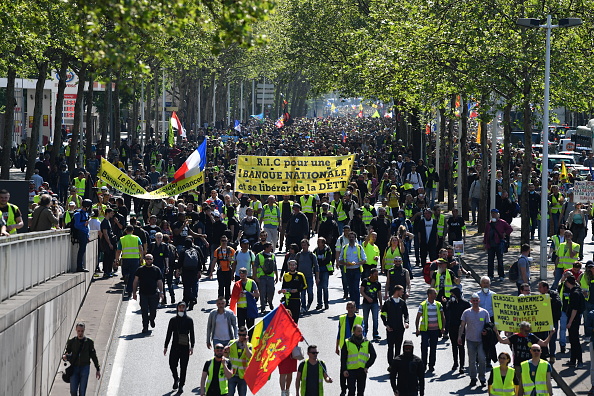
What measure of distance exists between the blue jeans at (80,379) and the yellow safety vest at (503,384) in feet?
16.6

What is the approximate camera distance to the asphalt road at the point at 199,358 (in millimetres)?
17172

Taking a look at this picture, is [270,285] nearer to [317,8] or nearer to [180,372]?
[180,372]

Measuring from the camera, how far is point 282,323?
15.0m

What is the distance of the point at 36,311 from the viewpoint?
15.9 meters

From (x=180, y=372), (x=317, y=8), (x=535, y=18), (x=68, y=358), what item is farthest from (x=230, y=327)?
(x=317, y=8)

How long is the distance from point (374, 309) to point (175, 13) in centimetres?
993

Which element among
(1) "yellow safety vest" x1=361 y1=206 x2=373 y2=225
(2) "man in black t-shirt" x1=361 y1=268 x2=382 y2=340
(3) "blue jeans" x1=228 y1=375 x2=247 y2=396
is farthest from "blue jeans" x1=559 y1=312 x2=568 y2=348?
(1) "yellow safety vest" x1=361 y1=206 x2=373 y2=225

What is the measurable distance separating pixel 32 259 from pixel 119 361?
2.36 m

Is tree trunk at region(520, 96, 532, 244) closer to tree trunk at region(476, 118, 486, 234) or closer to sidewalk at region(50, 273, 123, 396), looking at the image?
tree trunk at region(476, 118, 486, 234)

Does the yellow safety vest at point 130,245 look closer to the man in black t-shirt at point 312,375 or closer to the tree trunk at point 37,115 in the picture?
the man in black t-shirt at point 312,375

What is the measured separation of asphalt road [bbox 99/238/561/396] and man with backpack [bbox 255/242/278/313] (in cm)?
76

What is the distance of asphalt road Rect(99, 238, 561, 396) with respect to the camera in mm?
17172

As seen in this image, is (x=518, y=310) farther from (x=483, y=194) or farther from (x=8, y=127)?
(x=8, y=127)

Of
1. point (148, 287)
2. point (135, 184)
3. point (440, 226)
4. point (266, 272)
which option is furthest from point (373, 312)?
point (135, 184)
